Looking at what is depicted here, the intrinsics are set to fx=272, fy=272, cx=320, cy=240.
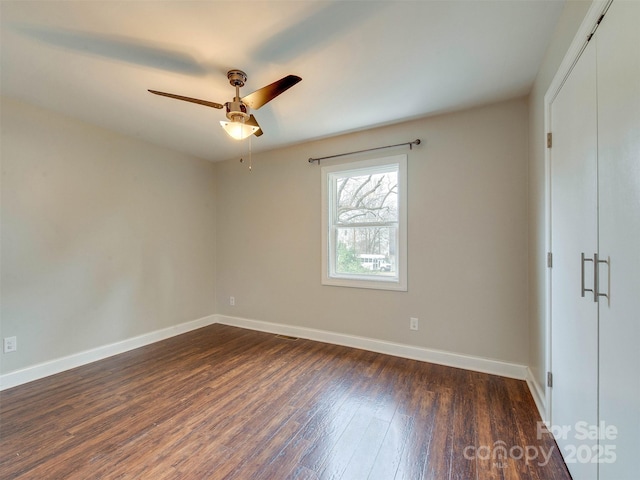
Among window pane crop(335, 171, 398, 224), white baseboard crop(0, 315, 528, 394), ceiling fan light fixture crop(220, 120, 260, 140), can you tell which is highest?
ceiling fan light fixture crop(220, 120, 260, 140)

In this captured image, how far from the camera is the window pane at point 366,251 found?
317 centimetres

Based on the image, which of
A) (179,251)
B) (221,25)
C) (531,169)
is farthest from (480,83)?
(179,251)

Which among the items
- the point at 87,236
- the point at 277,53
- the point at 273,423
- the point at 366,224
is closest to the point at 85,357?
the point at 87,236

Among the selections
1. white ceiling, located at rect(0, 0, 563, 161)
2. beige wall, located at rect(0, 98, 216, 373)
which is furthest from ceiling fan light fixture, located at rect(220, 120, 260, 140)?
beige wall, located at rect(0, 98, 216, 373)

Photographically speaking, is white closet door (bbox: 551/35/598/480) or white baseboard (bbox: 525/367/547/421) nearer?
white closet door (bbox: 551/35/598/480)

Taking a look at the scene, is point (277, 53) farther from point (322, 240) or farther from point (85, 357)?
point (85, 357)

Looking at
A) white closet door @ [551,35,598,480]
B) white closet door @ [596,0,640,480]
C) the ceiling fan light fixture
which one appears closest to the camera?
white closet door @ [596,0,640,480]

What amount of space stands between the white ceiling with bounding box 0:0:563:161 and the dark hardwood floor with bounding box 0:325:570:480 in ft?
8.39

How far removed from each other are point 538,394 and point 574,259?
1.28m

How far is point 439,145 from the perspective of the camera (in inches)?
111

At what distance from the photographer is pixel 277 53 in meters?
1.88

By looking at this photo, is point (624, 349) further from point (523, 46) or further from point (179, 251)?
point (179, 251)

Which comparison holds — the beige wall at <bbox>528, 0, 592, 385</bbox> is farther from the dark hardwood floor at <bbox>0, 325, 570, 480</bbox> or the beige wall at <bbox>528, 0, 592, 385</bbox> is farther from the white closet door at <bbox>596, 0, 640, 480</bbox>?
the white closet door at <bbox>596, 0, 640, 480</bbox>

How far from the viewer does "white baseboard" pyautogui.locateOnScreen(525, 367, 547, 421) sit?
1893 mm
